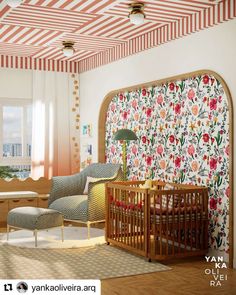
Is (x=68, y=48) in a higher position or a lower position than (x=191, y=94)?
higher

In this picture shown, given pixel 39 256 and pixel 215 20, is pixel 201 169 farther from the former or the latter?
pixel 39 256

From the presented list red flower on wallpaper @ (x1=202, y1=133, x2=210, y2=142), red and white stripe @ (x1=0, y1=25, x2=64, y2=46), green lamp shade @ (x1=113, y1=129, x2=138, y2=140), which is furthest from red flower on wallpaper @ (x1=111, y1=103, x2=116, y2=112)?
red flower on wallpaper @ (x1=202, y1=133, x2=210, y2=142)

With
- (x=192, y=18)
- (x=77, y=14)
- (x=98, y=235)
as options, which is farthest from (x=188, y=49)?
(x=98, y=235)

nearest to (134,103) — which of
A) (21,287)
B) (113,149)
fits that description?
(113,149)

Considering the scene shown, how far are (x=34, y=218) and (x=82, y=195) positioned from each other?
1168 mm

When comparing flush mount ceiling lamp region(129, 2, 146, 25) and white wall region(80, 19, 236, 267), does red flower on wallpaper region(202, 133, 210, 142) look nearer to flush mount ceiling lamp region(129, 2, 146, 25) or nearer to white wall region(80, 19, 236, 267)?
white wall region(80, 19, 236, 267)

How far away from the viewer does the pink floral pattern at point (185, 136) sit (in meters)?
4.89

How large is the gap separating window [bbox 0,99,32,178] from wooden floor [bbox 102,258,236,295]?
149 inches

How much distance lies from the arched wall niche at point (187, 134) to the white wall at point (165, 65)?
0.30 ft

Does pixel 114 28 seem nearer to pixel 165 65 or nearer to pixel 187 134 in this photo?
pixel 165 65

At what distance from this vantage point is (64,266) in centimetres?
450

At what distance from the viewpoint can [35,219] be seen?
531 centimetres

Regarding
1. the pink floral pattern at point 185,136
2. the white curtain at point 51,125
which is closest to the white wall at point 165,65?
the pink floral pattern at point 185,136

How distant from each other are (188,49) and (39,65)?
3060 mm
